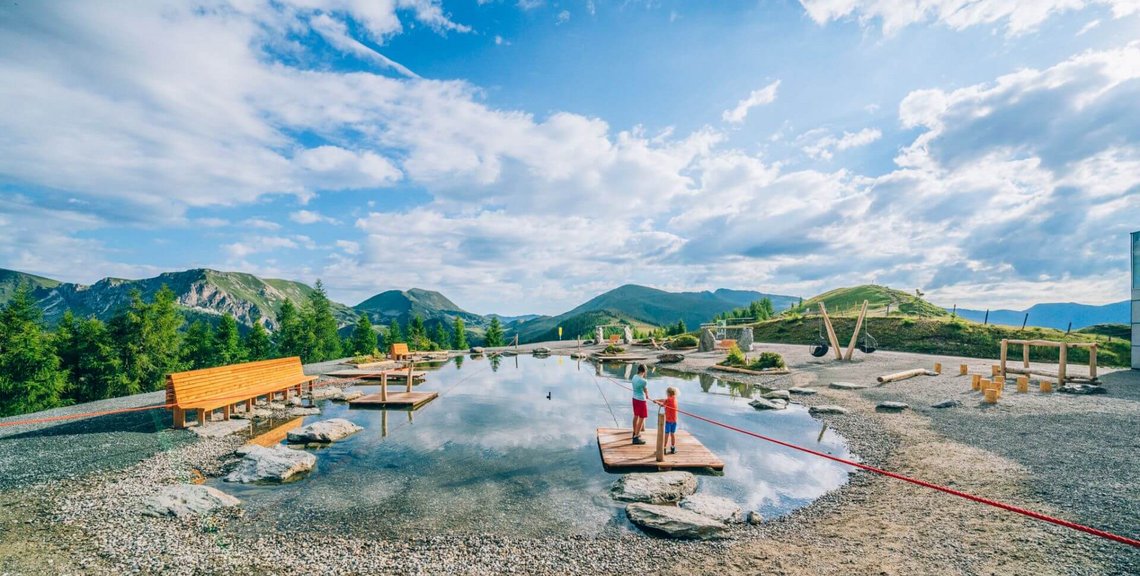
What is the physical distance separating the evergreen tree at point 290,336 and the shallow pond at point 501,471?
42187mm

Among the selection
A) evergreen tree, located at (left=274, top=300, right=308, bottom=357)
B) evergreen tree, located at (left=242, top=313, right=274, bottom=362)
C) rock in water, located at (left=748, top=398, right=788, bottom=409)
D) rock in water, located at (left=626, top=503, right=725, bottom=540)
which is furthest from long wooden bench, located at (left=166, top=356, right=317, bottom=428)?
evergreen tree, located at (left=242, top=313, right=274, bottom=362)

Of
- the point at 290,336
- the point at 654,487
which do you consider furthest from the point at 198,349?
the point at 654,487

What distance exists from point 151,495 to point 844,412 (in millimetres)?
20889

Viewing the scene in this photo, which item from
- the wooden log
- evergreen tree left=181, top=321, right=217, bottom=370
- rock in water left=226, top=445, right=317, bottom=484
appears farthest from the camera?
evergreen tree left=181, top=321, right=217, bottom=370

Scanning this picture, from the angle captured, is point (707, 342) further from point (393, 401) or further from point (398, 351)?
point (393, 401)

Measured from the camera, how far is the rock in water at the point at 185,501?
824cm

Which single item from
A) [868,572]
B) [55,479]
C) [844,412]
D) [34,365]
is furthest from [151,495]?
[34,365]

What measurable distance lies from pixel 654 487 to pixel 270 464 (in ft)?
30.0

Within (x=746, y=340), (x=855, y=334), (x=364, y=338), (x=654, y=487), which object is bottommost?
(x=654, y=487)

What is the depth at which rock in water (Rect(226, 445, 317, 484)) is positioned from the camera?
33.8 feet

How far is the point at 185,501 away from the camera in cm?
858

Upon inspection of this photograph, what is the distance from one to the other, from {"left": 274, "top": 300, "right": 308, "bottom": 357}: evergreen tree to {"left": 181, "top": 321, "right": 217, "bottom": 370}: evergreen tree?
686 centimetres

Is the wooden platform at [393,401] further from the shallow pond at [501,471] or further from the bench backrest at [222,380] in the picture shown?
the bench backrest at [222,380]

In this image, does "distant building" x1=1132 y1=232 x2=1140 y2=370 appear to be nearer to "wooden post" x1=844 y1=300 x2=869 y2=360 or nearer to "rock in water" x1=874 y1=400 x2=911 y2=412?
"wooden post" x1=844 y1=300 x2=869 y2=360
